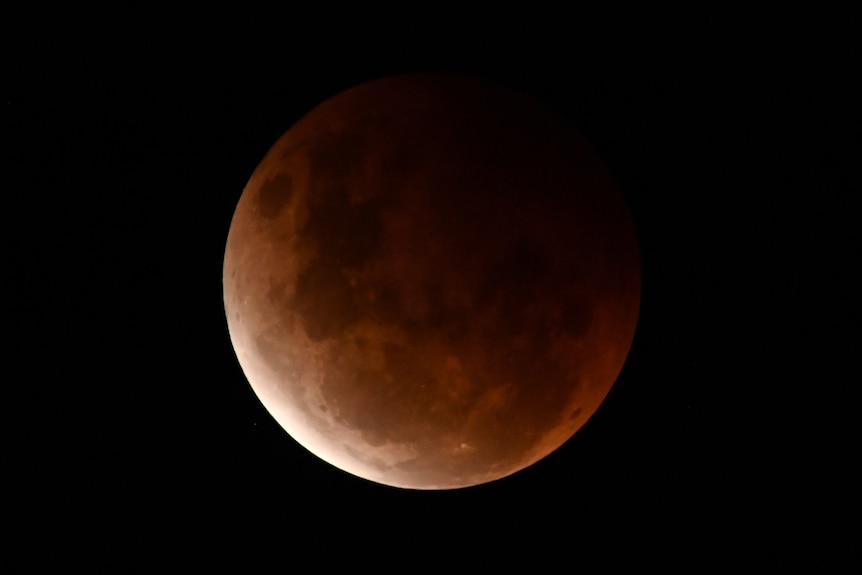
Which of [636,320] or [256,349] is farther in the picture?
[636,320]

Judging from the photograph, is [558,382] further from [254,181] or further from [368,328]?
[254,181]

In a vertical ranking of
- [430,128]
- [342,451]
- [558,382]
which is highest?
[430,128]

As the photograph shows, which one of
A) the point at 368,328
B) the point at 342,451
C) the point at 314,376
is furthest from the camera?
the point at 342,451

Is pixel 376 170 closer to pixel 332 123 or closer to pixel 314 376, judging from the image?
pixel 332 123

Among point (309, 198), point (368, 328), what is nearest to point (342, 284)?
point (368, 328)

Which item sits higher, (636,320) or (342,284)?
(636,320)

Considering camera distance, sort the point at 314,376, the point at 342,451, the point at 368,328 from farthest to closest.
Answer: the point at 342,451, the point at 314,376, the point at 368,328

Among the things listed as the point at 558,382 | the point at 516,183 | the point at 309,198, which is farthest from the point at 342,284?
A: the point at 558,382
